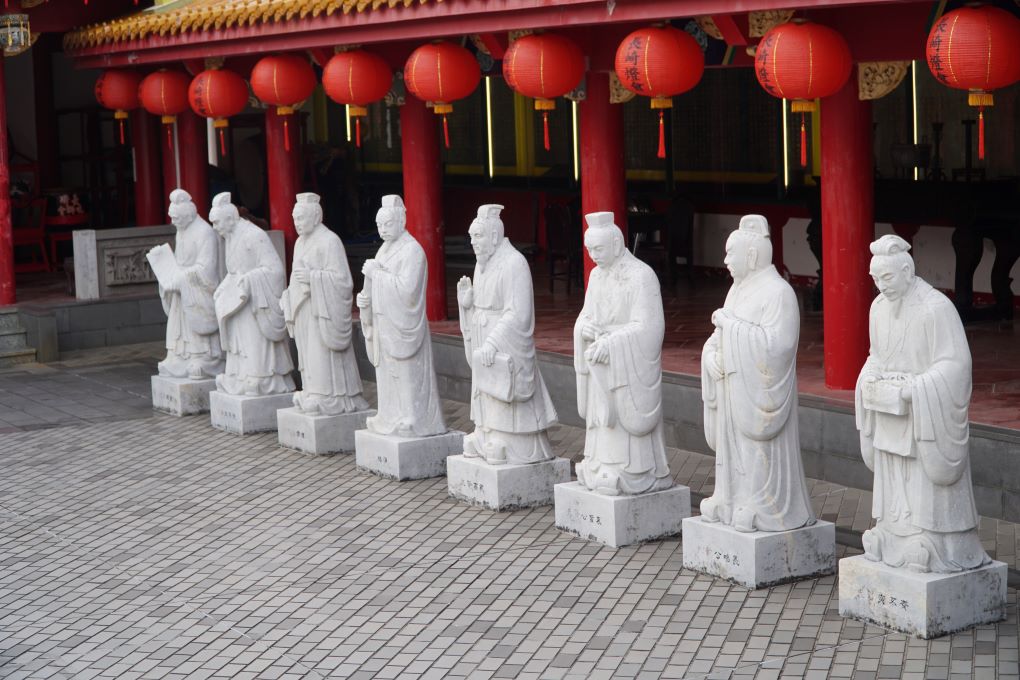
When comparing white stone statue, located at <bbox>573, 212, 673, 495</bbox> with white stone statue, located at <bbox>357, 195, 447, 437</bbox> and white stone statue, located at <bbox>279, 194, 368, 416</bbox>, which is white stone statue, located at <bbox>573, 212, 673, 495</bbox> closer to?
white stone statue, located at <bbox>357, 195, 447, 437</bbox>

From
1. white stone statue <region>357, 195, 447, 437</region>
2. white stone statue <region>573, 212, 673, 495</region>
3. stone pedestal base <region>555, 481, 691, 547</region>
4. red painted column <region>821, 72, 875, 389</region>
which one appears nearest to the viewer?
white stone statue <region>573, 212, 673, 495</region>

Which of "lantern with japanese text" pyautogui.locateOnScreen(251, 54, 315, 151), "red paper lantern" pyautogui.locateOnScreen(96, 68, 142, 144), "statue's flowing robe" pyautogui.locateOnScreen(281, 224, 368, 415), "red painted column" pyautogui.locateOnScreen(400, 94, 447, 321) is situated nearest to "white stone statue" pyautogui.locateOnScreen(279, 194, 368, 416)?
"statue's flowing robe" pyautogui.locateOnScreen(281, 224, 368, 415)

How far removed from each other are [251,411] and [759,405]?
5.50 m

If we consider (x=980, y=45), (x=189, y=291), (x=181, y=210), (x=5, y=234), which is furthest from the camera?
(x=5, y=234)

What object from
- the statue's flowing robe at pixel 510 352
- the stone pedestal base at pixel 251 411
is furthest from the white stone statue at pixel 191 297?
the statue's flowing robe at pixel 510 352

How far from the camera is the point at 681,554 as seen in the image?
8.41m

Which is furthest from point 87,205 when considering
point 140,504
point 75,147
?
point 140,504

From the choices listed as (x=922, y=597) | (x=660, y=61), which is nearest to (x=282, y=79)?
(x=660, y=61)

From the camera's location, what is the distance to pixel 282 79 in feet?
45.7

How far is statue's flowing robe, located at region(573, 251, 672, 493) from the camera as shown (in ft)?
27.6

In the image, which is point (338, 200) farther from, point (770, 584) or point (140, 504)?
point (770, 584)

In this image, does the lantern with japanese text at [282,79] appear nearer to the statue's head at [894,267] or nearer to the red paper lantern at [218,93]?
the red paper lantern at [218,93]

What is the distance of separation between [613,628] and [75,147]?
14.8m

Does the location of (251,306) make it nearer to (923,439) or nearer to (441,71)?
(441,71)
